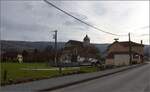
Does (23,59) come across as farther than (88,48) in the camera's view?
No

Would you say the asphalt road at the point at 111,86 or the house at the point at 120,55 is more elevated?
the house at the point at 120,55

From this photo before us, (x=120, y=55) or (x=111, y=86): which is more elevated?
(x=120, y=55)

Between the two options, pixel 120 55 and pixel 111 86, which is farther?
pixel 120 55

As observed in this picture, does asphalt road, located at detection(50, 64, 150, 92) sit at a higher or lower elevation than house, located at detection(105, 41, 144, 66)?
lower

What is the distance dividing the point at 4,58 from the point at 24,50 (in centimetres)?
719

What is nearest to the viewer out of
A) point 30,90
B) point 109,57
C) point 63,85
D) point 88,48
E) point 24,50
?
point 30,90

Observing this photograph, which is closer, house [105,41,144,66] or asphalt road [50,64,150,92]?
asphalt road [50,64,150,92]

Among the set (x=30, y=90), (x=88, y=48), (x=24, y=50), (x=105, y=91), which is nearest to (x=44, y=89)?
(x=30, y=90)

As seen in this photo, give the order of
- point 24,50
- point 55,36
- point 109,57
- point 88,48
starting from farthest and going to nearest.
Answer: point 88,48 → point 109,57 → point 24,50 → point 55,36

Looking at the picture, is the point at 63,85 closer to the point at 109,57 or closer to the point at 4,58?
Answer: the point at 4,58

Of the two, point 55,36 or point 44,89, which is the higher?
point 55,36

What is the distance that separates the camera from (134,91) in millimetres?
17500

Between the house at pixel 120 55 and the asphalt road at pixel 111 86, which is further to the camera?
the house at pixel 120 55

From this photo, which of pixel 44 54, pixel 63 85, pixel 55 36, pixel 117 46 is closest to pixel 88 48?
pixel 117 46
